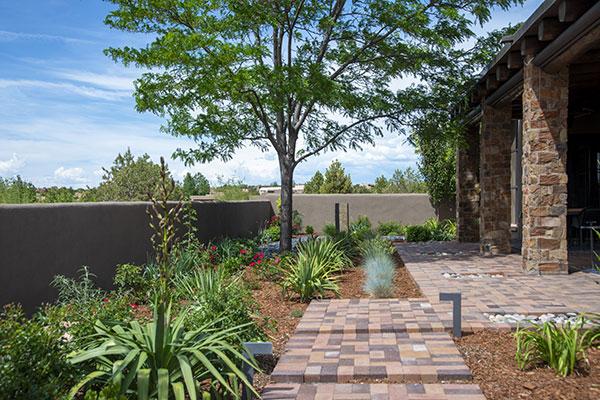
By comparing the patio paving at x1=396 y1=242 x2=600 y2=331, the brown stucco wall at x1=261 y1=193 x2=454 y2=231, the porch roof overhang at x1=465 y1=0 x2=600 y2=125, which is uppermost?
the porch roof overhang at x1=465 y1=0 x2=600 y2=125

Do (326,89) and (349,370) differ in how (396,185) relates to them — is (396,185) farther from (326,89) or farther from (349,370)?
(349,370)

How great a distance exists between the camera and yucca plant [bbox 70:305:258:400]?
115 inches

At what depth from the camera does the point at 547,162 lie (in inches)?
319

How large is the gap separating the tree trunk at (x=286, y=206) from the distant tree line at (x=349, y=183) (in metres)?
12.7

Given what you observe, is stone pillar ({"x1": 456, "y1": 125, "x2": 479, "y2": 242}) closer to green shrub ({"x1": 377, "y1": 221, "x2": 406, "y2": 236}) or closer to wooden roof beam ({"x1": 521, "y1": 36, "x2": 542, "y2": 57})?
green shrub ({"x1": 377, "y1": 221, "x2": 406, "y2": 236})

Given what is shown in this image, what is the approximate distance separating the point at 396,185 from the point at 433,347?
23392mm

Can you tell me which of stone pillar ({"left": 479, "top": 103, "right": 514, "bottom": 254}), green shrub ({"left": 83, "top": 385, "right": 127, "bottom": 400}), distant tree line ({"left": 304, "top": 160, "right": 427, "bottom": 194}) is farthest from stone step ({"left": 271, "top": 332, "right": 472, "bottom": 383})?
distant tree line ({"left": 304, "top": 160, "right": 427, "bottom": 194})

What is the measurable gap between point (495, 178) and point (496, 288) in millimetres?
4369

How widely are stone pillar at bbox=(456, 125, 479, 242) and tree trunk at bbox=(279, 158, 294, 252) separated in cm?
434

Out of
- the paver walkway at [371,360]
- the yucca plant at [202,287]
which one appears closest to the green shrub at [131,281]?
the yucca plant at [202,287]

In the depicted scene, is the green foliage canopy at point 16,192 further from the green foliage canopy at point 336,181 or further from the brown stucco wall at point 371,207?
the green foliage canopy at point 336,181

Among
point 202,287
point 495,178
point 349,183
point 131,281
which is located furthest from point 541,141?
point 349,183

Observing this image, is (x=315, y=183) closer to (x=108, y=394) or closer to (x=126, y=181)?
(x=126, y=181)

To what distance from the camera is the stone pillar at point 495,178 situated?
1091cm
